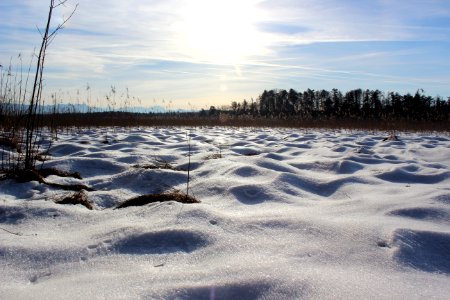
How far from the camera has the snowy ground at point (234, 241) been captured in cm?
113

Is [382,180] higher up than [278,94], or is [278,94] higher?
[278,94]

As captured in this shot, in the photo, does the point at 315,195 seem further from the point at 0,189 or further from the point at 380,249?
the point at 0,189

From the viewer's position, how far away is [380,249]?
4.73 ft

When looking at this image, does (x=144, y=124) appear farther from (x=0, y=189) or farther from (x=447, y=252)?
(x=447, y=252)

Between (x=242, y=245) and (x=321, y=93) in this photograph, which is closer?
(x=242, y=245)

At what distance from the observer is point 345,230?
162 centimetres

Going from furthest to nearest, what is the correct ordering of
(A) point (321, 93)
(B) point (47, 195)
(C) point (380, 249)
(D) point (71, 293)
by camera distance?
(A) point (321, 93) < (B) point (47, 195) < (C) point (380, 249) < (D) point (71, 293)

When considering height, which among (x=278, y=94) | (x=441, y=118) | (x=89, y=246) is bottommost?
(x=89, y=246)

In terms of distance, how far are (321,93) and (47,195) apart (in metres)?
58.4

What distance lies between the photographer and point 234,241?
1539mm

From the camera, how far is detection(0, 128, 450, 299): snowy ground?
1.13m

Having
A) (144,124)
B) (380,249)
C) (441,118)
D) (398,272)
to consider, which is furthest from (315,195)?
(441,118)

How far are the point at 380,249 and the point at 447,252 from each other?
278mm

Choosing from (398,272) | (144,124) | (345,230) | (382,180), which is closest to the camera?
(398,272)
